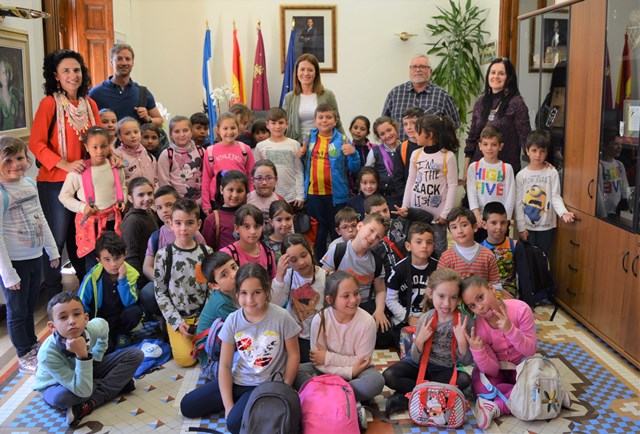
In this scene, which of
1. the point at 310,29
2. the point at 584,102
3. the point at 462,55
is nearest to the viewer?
the point at 584,102

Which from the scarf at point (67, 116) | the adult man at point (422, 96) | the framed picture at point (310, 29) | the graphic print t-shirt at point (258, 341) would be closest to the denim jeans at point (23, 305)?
the scarf at point (67, 116)

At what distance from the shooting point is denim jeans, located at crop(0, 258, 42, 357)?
140 inches

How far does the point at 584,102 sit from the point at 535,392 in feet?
6.72

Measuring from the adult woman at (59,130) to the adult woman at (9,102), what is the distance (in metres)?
0.47

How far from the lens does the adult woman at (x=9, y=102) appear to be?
4.49m

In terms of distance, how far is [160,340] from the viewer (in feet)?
12.7

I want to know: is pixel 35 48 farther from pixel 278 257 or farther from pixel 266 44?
pixel 266 44

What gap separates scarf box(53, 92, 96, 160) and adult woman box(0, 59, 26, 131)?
1.87ft

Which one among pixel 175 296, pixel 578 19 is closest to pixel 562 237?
pixel 578 19

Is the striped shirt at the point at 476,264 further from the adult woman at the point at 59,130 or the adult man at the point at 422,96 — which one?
the adult woman at the point at 59,130

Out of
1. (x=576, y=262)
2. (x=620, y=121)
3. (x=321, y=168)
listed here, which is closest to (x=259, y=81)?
(x=321, y=168)

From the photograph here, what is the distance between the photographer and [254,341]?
9.70 ft

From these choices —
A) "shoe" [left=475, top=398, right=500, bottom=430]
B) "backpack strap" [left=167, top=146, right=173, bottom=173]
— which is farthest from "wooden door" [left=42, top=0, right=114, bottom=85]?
"shoe" [left=475, top=398, right=500, bottom=430]

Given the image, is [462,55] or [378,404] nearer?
[378,404]
